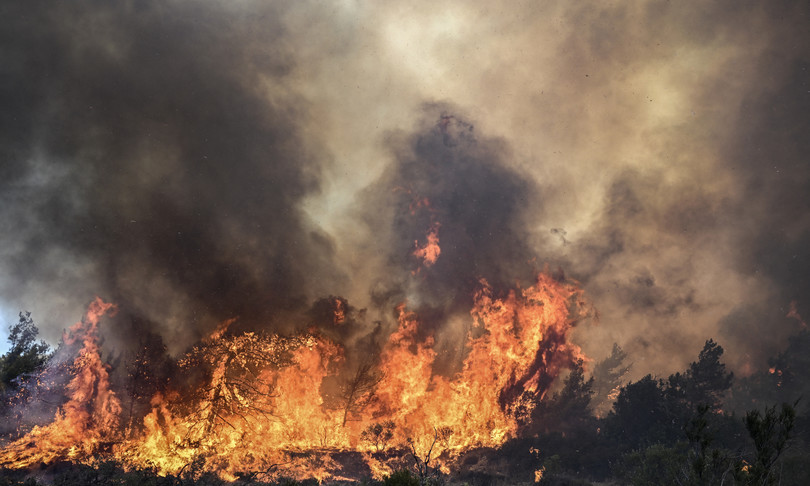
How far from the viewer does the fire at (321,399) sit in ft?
100

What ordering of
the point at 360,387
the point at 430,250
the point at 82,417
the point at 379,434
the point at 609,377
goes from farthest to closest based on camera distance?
1. the point at 609,377
2. the point at 430,250
3. the point at 360,387
4. the point at 379,434
5. the point at 82,417

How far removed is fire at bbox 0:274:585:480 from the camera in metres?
30.5

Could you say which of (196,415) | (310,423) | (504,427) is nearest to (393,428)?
(310,423)

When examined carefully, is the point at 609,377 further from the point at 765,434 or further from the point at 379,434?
the point at 765,434

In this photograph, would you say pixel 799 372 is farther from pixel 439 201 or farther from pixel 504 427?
pixel 439 201

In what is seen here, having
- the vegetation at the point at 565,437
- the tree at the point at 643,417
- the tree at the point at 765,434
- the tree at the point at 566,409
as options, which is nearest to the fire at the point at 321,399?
the vegetation at the point at 565,437

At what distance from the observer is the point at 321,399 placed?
120 ft

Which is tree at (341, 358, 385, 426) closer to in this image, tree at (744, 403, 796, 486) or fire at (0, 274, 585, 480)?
fire at (0, 274, 585, 480)

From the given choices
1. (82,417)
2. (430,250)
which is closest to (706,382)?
(430,250)

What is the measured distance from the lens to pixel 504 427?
39344 mm

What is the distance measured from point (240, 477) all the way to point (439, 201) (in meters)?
30.1

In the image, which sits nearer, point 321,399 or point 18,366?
point 18,366

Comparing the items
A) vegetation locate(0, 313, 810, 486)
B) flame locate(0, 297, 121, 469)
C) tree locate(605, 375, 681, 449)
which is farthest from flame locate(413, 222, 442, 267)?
flame locate(0, 297, 121, 469)

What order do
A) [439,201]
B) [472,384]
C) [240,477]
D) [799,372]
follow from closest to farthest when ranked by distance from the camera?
[240,477] → [472,384] → [439,201] → [799,372]
